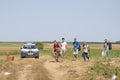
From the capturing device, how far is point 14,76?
Answer: 63.5 ft

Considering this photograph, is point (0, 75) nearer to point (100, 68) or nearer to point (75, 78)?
point (75, 78)

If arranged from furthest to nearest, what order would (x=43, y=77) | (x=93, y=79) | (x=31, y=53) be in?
(x=31, y=53), (x=43, y=77), (x=93, y=79)

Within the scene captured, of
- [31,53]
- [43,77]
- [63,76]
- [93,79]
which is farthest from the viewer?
[31,53]

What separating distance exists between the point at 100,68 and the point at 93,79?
11.3ft

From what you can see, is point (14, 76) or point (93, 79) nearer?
point (93, 79)

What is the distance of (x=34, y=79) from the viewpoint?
1802cm

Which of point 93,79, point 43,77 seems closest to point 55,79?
point 43,77

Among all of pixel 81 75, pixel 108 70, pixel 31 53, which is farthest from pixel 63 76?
pixel 31 53

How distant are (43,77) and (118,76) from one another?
12.4 feet

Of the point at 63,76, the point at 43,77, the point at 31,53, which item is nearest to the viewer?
the point at 43,77

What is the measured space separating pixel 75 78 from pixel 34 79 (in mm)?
2147

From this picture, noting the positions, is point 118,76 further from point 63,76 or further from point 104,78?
point 63,76

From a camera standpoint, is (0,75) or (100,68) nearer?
(0,75)

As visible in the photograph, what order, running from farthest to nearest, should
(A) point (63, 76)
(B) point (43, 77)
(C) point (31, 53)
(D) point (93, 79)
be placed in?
(C) point (31, 53)
(A) point (63, 76)
(B) point (43, 77)
(D) point (93, 79)
